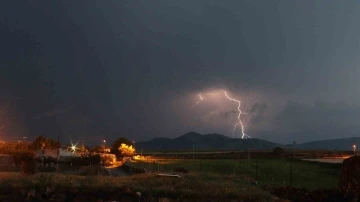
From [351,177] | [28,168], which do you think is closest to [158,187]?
[351,177]

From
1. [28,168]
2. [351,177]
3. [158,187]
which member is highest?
[28,168]

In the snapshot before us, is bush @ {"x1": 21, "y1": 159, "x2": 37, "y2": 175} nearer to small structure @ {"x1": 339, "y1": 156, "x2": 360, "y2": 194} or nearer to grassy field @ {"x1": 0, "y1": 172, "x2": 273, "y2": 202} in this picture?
grassy field @ {"x1": 0, "y1": 172, "x2": 273, "y2": 202}

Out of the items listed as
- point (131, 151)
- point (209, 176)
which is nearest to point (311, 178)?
point (209, 176)

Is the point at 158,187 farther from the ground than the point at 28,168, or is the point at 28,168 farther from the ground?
the point at 28,168

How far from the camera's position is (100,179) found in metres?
27.5

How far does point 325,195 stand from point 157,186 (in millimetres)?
9532

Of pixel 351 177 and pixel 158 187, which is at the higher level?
pixel 351 177

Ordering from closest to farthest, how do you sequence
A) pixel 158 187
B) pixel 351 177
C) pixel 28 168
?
pixel 158 187
pixel 351 177
pixel 28 168

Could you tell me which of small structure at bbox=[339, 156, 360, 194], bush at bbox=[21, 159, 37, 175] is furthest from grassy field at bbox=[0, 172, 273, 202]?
small structure at bbox=[339, 156, 360, 194]

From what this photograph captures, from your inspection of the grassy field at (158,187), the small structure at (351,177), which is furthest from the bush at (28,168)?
the small structure at (351,177)

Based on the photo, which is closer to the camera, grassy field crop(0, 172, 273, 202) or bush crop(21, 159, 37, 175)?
grassy field crop(0, 172, 273, 202)

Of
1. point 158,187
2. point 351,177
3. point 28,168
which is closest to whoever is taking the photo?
point 158,187

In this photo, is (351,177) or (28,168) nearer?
(351,177)

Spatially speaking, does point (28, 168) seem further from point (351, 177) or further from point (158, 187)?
point (351, 177)
